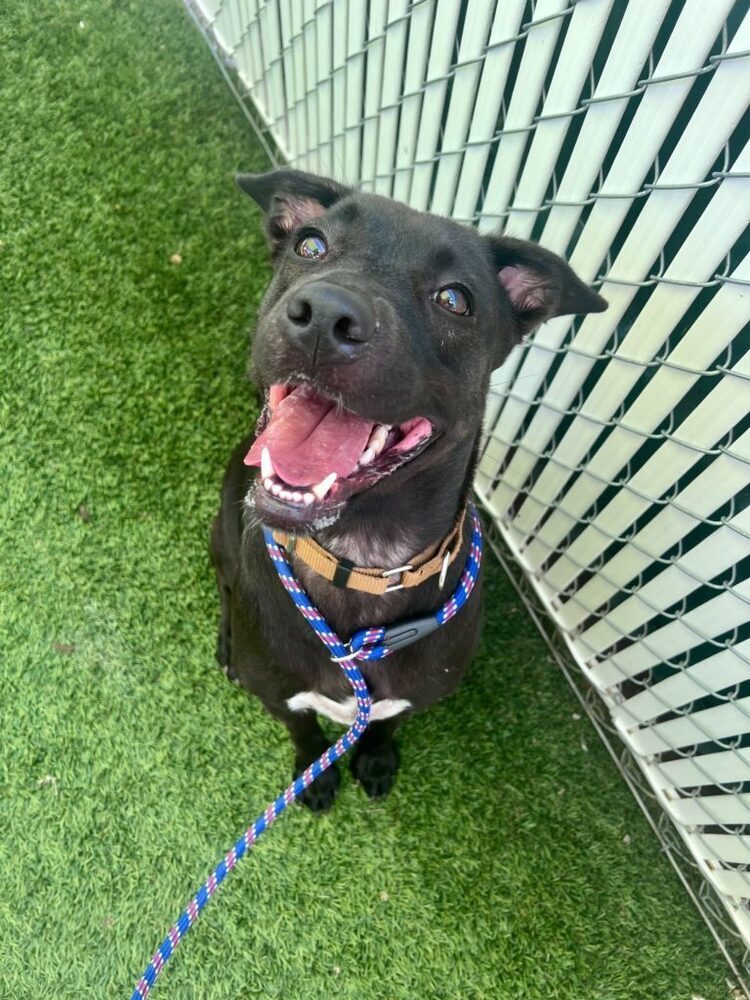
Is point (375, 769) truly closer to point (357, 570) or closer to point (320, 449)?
point (357, 570)

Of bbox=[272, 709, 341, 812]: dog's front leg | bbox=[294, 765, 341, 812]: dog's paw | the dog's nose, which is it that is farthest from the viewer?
bbox=[294, 765, 341, 812]: dog's paw

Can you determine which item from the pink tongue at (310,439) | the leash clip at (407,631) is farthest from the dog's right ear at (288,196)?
the leash clip at (407,631)

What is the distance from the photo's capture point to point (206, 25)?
3.92 metres

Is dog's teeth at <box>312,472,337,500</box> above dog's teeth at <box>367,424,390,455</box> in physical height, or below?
above

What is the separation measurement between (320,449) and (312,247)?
0.55 meters

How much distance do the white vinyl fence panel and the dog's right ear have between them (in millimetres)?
684

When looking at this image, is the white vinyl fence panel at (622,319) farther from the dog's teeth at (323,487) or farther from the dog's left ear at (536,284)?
the dog's teeth at (323,487)

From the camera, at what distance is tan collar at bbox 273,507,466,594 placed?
1.71 m

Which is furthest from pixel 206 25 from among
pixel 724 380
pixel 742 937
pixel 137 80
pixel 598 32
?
pixel 742 937

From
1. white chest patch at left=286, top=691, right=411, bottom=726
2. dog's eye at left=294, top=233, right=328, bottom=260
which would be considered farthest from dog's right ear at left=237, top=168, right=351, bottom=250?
white chest patch at left=286, top=691, right=411, bottom=726

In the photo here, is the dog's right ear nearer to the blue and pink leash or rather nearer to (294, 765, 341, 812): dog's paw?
the blue and pink leash

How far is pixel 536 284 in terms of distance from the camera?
71.4 inches

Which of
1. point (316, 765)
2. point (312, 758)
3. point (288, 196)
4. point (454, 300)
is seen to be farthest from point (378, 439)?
point (312, 758)

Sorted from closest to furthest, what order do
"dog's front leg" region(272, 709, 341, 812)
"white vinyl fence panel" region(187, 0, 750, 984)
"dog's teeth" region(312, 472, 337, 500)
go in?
"dog's teeth" region(312, 472, 337, 500) < "white vinyl fence panel" region(187, 0, 750, 984) < "dog's front leg" region(272, 709, 341, 812)
